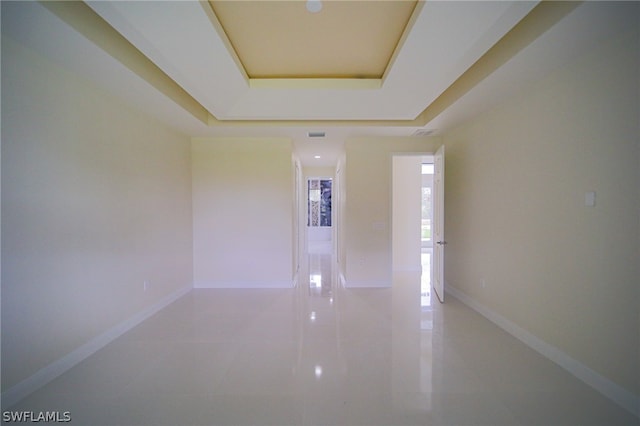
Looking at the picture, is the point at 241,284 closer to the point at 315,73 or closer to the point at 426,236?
the point at 315,73

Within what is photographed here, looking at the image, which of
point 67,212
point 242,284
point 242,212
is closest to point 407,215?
point 242,212

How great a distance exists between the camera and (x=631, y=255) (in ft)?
6.13

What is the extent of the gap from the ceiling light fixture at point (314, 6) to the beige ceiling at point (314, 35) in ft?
0.11

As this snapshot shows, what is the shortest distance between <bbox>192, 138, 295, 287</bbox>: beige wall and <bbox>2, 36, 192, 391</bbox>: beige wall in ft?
3.52

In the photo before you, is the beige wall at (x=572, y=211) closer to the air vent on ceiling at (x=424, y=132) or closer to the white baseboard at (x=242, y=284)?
the air vent on ceiling at (x=424, y=132)

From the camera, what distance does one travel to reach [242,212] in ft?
15.7

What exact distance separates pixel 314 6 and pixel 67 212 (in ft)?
8.71

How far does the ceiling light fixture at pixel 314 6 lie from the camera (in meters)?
1.93

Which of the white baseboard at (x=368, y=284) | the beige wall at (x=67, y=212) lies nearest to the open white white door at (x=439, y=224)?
the white baseboard at (x=368, y=284)

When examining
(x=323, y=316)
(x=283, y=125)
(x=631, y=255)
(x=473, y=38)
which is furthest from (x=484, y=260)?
(x=283, y=125)

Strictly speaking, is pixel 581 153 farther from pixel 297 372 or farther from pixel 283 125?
pixel 283 125

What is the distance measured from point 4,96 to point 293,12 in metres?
2.12

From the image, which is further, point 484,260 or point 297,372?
point 484,260

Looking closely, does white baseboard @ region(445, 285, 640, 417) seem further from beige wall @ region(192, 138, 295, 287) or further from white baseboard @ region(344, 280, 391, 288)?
beige wall @ region(192, 138, 295, 287)
